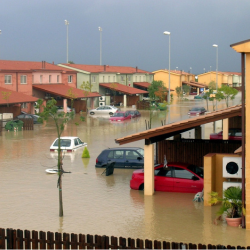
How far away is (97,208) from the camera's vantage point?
16797mm

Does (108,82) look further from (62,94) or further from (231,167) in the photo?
(231,167)

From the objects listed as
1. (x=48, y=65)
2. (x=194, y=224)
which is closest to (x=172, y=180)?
(x=194, y=224)

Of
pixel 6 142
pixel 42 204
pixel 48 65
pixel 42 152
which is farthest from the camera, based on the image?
pixel 48 65

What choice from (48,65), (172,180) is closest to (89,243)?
(172,180)

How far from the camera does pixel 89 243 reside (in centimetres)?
1060

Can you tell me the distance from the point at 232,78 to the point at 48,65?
80.5 metres

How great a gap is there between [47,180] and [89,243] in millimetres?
11420

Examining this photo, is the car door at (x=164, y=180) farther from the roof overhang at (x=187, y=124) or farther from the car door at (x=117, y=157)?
the car door at (x=117, y=157)

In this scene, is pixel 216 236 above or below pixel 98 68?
below

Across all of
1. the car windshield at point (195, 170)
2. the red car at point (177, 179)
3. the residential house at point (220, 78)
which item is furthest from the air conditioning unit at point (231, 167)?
the residential house at point (220, 78)

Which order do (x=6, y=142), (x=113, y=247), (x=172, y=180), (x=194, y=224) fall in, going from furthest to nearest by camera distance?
1. (x=6, y=142)
2. (x=172, y=180)
3. (x=194, y=224)
4. (x=113, y=247)

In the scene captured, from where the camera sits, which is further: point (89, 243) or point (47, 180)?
point (47, 180)

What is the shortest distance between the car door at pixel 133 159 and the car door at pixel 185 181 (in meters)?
5.10

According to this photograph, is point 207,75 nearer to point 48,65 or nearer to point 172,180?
point 48,65
